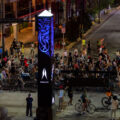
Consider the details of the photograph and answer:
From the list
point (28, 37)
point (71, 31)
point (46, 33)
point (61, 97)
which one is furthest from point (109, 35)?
point (46, 33)

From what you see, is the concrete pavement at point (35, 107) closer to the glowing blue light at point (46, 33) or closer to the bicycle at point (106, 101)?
the bicycle at point (106, 101)

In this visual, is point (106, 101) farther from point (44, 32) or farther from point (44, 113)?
point (44, 32)

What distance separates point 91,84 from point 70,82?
1.53 metres

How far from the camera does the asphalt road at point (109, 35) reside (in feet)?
157

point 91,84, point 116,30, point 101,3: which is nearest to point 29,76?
point 91,84

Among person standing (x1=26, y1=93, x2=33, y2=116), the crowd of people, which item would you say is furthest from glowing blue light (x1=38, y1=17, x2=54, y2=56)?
the crowd of people

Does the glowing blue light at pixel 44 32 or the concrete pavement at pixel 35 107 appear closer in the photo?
the glowing blue light at pixel 44 32

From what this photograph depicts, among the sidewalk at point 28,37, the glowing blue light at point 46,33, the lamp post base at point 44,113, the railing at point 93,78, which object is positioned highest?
the sidewalk at point 28,37

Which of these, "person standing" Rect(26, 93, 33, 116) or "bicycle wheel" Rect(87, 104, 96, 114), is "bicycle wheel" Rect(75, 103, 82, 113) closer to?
"bicycle wheel" Rect(87, 104, 96, 114)

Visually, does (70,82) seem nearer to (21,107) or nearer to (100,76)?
(100,76)

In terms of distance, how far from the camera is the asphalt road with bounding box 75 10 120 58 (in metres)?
47.7

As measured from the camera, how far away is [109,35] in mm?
55375

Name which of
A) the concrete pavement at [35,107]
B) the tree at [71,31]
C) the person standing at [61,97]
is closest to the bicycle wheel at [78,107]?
the concrete pavement at [35,107]

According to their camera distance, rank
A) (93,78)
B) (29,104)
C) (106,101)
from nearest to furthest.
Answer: (29,104), (106,101), (93,78)
